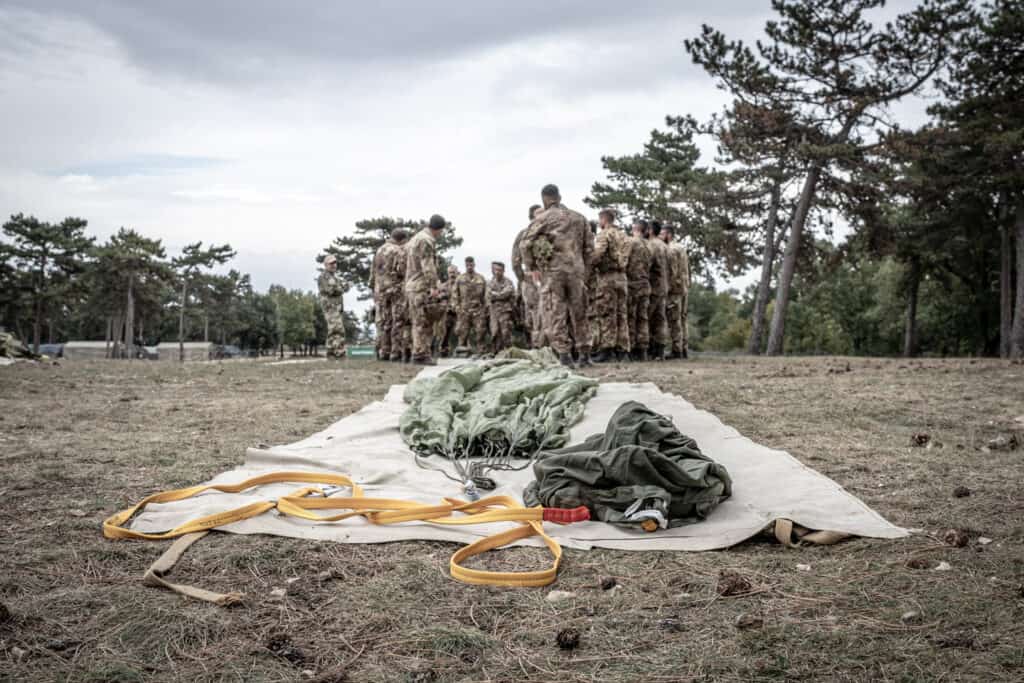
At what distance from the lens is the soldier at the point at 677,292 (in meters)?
15.0

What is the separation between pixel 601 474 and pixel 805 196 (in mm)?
20025

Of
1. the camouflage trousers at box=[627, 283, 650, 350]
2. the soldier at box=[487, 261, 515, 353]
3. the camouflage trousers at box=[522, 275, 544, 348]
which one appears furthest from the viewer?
the soldier at box=[487, 261, 515, 353]

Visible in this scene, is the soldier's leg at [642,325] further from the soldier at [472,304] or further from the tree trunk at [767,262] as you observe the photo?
the tree trunk at [767,262]

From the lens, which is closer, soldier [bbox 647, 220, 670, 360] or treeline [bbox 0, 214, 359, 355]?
soldier [bbox 647, 220, 670, 360]

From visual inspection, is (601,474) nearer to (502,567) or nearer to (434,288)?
(502,567)

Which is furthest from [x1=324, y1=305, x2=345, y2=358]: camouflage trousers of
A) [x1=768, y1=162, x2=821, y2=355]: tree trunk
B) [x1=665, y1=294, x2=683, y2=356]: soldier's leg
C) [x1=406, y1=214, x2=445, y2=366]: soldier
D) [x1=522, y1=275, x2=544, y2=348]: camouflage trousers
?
[x1=768, y1=162, x2=821, y2=355]: tree trunk

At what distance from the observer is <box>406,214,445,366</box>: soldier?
13.2m

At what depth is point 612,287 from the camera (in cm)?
1348

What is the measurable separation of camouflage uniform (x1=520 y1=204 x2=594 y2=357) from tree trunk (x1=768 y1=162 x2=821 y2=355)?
12.1 meters

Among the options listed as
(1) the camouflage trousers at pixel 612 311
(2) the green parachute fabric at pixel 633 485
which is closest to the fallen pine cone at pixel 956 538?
(2) the green parachute fabric at pixel 633 485

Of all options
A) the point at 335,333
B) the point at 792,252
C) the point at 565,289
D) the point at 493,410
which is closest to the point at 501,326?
the point at 335,333

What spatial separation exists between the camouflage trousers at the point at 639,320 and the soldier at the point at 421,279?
381cm

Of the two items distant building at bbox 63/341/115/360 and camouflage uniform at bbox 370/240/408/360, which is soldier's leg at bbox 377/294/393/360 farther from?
distant building at bbox 63/341/115/360

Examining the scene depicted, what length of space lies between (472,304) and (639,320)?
5.50 meters
